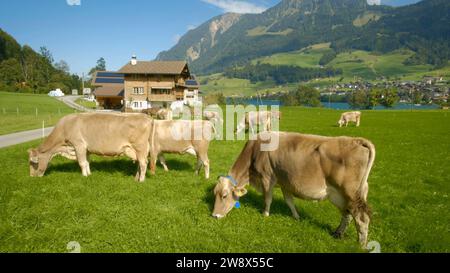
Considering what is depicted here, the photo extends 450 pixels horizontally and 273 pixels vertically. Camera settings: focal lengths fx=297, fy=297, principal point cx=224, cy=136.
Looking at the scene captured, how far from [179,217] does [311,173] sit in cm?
363

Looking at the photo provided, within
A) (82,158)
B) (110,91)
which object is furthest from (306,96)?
(82,158)

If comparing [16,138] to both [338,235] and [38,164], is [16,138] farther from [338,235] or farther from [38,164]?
[338,235]

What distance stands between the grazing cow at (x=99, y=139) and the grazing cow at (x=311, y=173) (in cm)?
429

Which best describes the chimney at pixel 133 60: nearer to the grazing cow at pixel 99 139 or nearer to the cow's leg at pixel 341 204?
the grazing cow at pixel 99 139

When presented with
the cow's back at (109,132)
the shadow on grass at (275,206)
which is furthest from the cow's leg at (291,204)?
the cow's back at (109,132)

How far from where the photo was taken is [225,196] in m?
8.05

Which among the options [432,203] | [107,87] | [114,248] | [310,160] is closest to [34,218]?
[114,248]

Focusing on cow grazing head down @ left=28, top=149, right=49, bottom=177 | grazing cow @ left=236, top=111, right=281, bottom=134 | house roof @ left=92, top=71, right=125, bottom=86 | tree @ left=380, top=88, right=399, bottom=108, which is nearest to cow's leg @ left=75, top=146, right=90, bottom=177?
cow grazing head down @ left=28, top=149, right=49, bottom=177

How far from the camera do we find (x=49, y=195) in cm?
943

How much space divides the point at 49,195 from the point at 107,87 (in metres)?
80.6

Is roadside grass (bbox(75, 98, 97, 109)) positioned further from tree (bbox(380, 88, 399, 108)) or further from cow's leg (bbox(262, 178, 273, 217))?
tree (bbox(380, 88, 399, 108))

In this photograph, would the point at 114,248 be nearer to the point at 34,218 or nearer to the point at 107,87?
the point at 34,218

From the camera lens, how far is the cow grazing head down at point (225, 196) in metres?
8.00

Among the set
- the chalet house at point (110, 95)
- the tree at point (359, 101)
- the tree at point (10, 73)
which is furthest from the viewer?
the tree at point (359, 101)
